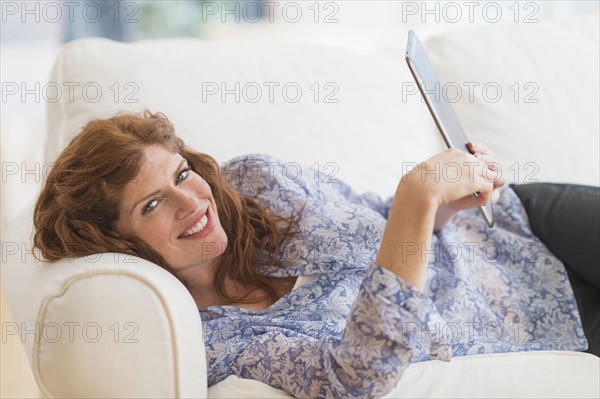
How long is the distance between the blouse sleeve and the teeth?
0.35 metres

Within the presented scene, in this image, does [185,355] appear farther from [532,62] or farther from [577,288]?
[532,62]

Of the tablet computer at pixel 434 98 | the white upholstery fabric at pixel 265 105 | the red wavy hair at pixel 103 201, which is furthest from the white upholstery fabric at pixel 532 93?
the red wavy hair at pixel 103 201

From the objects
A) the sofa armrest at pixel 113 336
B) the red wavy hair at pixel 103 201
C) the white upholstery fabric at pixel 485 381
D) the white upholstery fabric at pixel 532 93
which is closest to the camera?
the sofa armrest at pixel 113 336

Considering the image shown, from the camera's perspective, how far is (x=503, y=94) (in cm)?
196

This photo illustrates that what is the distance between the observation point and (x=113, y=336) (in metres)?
1.06

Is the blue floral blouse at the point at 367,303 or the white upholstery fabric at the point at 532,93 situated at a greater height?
the white upholstery fabric at the point at 532,93

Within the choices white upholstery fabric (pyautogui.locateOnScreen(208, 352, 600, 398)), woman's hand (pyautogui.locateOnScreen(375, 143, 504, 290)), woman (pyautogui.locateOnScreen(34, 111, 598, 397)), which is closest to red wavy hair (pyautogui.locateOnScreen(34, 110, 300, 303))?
woman (pyautogui.locateOnScreen(34, 111, 598, 397))

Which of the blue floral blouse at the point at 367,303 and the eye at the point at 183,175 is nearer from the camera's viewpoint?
Result: the blue floral blouse at the point at 367,303

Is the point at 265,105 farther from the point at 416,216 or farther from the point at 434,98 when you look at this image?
the point at 416,216

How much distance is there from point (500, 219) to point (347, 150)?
37cm

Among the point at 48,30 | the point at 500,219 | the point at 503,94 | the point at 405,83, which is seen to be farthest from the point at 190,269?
the point at 48,30

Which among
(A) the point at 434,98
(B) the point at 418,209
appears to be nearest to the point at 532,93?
(A) the point at 434,98

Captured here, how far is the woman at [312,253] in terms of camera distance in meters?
1.10

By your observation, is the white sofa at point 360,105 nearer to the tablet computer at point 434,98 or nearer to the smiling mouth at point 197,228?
the smiling mouth at point 197,228
